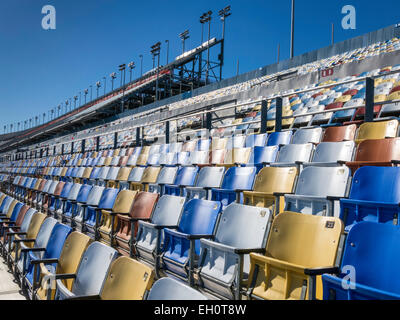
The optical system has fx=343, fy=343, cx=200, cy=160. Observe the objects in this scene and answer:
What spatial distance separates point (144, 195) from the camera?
10.0ft

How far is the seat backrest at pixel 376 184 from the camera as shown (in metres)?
2.06

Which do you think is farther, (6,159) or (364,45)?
(6,159)

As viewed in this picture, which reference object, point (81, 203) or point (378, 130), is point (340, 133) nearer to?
point (378, 130)

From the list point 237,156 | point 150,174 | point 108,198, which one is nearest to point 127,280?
point 108,198

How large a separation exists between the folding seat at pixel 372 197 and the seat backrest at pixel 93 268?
137 cm

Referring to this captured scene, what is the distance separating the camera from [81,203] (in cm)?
373

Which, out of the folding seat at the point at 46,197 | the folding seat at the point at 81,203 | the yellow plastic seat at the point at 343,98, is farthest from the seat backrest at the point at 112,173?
the yellow plastic seat at the point at 343,98

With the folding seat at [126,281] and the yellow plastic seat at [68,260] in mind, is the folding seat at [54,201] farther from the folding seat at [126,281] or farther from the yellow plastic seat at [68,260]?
the folding seat at [126,281]

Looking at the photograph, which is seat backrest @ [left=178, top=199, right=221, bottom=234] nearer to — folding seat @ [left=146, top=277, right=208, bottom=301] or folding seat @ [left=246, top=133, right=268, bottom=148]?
folding seat @ [left=146, top=277, right=208, bottom=301]

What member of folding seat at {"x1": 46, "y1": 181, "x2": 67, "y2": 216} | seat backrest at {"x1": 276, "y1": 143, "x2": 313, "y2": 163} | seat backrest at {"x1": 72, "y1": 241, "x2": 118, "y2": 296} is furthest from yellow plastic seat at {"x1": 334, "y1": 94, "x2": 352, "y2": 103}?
seat backrest at {"x1": 72, "y1": 241, "x2": 118, "y2": 296}

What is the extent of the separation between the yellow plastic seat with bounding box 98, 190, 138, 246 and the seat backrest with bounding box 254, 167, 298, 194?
3.77ft

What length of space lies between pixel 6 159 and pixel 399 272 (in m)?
19.5
